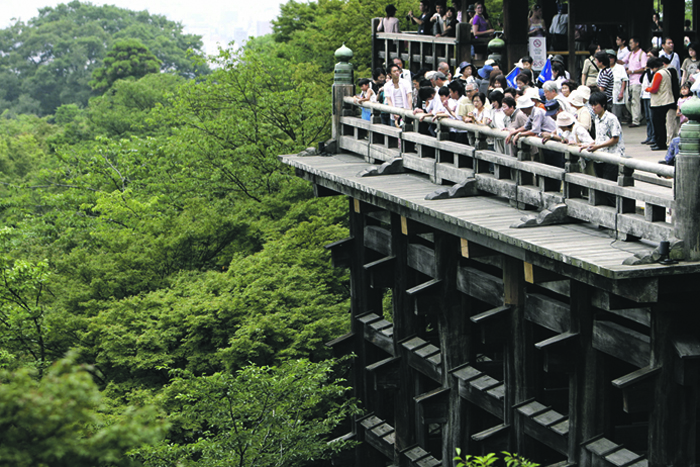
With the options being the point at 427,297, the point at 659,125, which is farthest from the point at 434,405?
the point at 659,125

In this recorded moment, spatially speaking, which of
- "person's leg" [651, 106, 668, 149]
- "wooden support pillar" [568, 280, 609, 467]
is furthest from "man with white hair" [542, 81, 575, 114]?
"person's leg" [651, 106, 668, 149]

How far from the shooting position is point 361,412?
→ 16422 mm

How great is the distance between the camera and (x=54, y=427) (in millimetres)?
6113

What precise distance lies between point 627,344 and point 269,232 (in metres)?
14.0

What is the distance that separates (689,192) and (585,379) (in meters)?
2.67

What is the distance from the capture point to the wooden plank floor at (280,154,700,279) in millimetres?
9039

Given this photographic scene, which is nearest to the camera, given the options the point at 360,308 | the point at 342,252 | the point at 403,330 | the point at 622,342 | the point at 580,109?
the point at 622,342

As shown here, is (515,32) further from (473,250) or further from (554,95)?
(473,250)

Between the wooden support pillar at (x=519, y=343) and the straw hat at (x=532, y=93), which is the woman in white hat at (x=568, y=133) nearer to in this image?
the straw hat at (x=532, y=93)

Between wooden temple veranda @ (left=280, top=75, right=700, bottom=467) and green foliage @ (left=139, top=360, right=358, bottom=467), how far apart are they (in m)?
1.37

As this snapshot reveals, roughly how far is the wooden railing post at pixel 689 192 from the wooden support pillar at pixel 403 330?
21.8 ft

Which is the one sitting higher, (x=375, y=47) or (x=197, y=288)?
(x=375, y=47)

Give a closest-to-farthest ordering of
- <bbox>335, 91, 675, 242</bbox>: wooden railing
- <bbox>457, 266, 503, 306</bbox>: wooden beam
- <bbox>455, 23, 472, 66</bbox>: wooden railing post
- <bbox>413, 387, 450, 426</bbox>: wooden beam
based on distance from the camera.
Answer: <bbox>335, 91, 675, 242</bbox>: wooden railing < <bbox>457, 266, 503, 306</bbox>: wooden beam < <bbox>413, 387, 450, 426</bbox>: wooden beam < <bbox>455, 23, 472, 66</bbox>: wooden railing post

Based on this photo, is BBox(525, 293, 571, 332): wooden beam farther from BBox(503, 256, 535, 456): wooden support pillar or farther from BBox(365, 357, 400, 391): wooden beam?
BBox(365, 357, 400, 391): wooden beam
